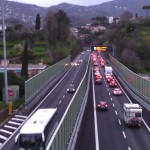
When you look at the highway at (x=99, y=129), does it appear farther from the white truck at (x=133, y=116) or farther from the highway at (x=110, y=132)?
the white truck at (x=133, y=116)

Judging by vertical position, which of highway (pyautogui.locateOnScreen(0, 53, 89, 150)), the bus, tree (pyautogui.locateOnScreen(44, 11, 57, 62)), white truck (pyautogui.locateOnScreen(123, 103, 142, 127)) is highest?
tree (pyautogui.locateOnScreen(44, 11, 57, 62))

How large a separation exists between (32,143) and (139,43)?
121 m

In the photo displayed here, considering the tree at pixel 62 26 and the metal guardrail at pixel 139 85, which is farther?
the tree at pixel 62 26

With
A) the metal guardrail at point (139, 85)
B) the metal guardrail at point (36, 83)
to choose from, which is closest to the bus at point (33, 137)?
the metal guardrail at point (36, 83)

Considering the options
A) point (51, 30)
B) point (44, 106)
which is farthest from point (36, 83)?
point (51, 30)

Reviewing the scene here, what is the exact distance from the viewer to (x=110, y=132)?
38.0m

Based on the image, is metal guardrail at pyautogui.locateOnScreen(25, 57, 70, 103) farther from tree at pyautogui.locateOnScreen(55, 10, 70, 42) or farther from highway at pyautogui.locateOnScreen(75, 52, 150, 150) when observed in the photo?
tree at pyautogui.locateOnScreen(55, 10, 70, 42)

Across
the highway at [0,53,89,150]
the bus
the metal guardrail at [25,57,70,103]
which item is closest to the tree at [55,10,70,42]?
the metal guardrail at [25,57,70,103]

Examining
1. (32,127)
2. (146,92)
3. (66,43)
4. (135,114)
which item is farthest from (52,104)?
(66,43)

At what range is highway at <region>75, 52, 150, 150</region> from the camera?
32562 mm

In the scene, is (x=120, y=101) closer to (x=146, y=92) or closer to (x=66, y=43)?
A: (x=146, y=92)

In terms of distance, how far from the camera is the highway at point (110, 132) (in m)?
32.6

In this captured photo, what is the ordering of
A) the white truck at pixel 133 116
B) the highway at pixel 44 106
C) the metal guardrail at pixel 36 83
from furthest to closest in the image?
the metal guardrail at pixel 36 83 → the white truck at pixel 133 116 → the highway at pixel 44 106

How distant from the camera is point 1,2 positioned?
48625 mm
